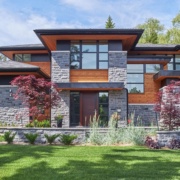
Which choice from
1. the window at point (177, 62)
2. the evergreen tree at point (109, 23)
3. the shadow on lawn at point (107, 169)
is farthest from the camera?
the evergreen tree at point (109, 23)

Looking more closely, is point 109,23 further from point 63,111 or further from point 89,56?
point 63,111

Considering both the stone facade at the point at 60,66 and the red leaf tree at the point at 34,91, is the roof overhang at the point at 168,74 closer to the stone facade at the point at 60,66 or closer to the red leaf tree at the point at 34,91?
the stone facade at the point at 60,66

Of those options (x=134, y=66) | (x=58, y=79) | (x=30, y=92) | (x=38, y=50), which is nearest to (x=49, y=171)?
(x=30, y=92)

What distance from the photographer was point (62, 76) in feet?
56.6

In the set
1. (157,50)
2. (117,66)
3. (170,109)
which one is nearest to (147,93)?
(117,66)

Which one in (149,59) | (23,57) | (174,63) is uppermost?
(23,57)

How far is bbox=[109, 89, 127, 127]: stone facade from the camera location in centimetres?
1706

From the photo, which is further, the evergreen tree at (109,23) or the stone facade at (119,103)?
the evergreen tree at (109,23)

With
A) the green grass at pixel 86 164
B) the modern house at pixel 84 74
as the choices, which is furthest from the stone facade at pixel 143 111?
the green grass at pixel 86 164

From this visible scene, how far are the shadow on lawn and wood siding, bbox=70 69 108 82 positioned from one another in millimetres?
9181

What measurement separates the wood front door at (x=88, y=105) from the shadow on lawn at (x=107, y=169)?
8980 millimetres

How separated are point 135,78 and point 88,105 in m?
4.11

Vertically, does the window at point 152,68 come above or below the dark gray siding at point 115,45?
below

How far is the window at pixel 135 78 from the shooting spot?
19516mm
